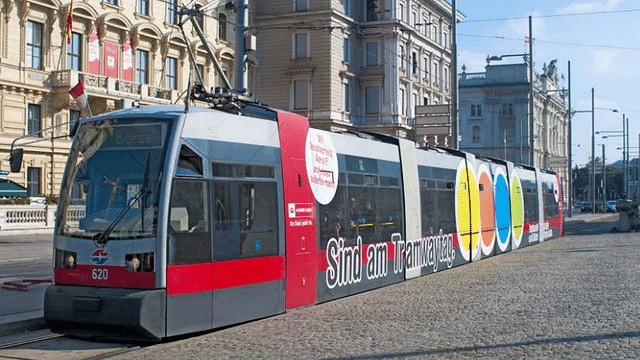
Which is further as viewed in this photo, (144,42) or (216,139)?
(144,42)

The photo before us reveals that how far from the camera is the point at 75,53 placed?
43375mm

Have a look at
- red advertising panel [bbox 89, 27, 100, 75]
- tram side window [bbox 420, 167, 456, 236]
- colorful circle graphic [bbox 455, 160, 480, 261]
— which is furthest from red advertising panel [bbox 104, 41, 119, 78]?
tram side window [bbox 420, 167, 456, 236]

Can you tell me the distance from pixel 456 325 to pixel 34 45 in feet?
118

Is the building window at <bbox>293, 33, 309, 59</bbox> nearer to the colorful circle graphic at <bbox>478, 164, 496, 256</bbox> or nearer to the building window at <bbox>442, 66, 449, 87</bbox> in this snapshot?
the building window at <bbox>442, 66, 449, 87</bbox>

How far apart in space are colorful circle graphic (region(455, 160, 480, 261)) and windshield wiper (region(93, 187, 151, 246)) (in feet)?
38.6

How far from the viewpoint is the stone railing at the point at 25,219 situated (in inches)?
1367

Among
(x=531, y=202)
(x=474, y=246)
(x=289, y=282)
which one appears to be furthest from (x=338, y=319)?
(x=531, y=202)

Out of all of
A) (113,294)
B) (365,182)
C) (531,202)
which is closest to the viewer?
(113,294)

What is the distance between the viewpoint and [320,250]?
12.6 metres

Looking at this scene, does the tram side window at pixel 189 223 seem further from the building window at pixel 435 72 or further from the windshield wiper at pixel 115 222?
the building window at pixel 435 72

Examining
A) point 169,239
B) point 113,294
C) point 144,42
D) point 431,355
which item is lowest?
point 431,355

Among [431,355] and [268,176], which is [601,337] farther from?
[268,176]

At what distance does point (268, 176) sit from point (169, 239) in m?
2.21

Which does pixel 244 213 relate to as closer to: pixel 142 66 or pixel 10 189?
pixel 10 189
